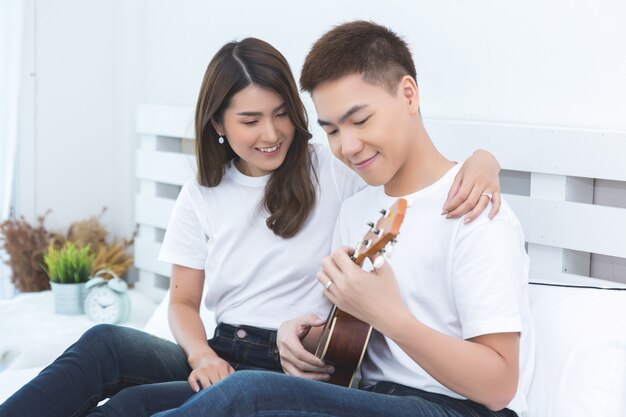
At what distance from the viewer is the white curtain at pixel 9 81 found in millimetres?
3080

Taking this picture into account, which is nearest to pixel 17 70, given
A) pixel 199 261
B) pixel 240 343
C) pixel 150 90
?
pixel 150 90

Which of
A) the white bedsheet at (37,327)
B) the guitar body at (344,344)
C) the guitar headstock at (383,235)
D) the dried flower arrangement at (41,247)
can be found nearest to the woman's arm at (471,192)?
the guitar headstock at (383,235)

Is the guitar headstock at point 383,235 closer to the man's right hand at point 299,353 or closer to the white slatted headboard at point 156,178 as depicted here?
the man's right hand at point 299,353

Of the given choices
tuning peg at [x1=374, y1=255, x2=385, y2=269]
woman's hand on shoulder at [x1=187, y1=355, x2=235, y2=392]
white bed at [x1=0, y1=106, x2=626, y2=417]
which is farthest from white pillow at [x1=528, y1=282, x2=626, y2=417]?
woman's hand on shoulder at [x1=187, y1=355, x2=235, y2=392]

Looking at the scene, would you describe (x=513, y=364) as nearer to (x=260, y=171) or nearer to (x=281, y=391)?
(x=281, y=391)

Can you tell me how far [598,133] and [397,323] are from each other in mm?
666

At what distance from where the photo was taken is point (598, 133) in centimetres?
166

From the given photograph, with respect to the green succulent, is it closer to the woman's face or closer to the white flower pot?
the white flower pot

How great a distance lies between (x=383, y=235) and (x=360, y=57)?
35 centimetres

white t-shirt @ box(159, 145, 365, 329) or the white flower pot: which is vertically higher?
white t-shirt @ box(159, 145, 365, 329)

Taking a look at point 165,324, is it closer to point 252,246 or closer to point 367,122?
point 252,246

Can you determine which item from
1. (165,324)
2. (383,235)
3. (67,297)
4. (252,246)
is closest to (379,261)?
(383,235)

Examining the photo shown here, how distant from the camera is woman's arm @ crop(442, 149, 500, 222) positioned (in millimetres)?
1330

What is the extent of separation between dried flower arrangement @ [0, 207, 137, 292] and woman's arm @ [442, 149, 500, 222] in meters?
1.86
